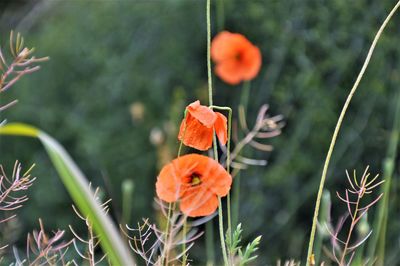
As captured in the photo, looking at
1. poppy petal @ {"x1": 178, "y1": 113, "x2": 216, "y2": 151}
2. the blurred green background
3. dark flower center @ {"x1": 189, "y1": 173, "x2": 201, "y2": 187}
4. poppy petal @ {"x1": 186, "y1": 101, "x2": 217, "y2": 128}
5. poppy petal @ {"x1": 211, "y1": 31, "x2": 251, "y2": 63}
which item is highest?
poppy petal @ {"x1": 186, "y1": 101, "x2": 217, "y2": 128}

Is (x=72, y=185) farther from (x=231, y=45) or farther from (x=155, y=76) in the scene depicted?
(x=155, y=76)

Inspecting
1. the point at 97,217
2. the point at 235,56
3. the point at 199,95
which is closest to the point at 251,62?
the point at 235,56

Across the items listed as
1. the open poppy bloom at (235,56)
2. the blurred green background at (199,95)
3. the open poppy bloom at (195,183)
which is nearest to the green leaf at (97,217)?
the open poppy bloom at (195,183)

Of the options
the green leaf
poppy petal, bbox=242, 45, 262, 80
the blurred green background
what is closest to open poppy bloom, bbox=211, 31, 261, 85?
poppy petal, bbox=242, 45, 262, 80

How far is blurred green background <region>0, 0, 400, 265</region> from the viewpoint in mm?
3557

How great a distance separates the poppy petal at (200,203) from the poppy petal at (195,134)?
56 millimetres

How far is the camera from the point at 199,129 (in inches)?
39.3

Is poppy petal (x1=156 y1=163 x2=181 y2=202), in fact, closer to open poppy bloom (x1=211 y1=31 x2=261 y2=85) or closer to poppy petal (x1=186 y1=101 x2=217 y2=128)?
poppy petal (x1=186 y1=101 x2=217 y2=128)

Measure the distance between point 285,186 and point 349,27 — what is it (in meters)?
0.71

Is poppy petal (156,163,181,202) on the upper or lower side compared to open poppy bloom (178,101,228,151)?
lower

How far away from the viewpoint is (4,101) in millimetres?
4512

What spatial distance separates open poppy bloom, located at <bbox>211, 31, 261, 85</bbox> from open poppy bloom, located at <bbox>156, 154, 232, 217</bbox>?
1.47 metres

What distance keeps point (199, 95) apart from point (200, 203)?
Answer: 2985 millimetres

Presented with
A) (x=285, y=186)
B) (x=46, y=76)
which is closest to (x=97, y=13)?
(x=46, y=76)
